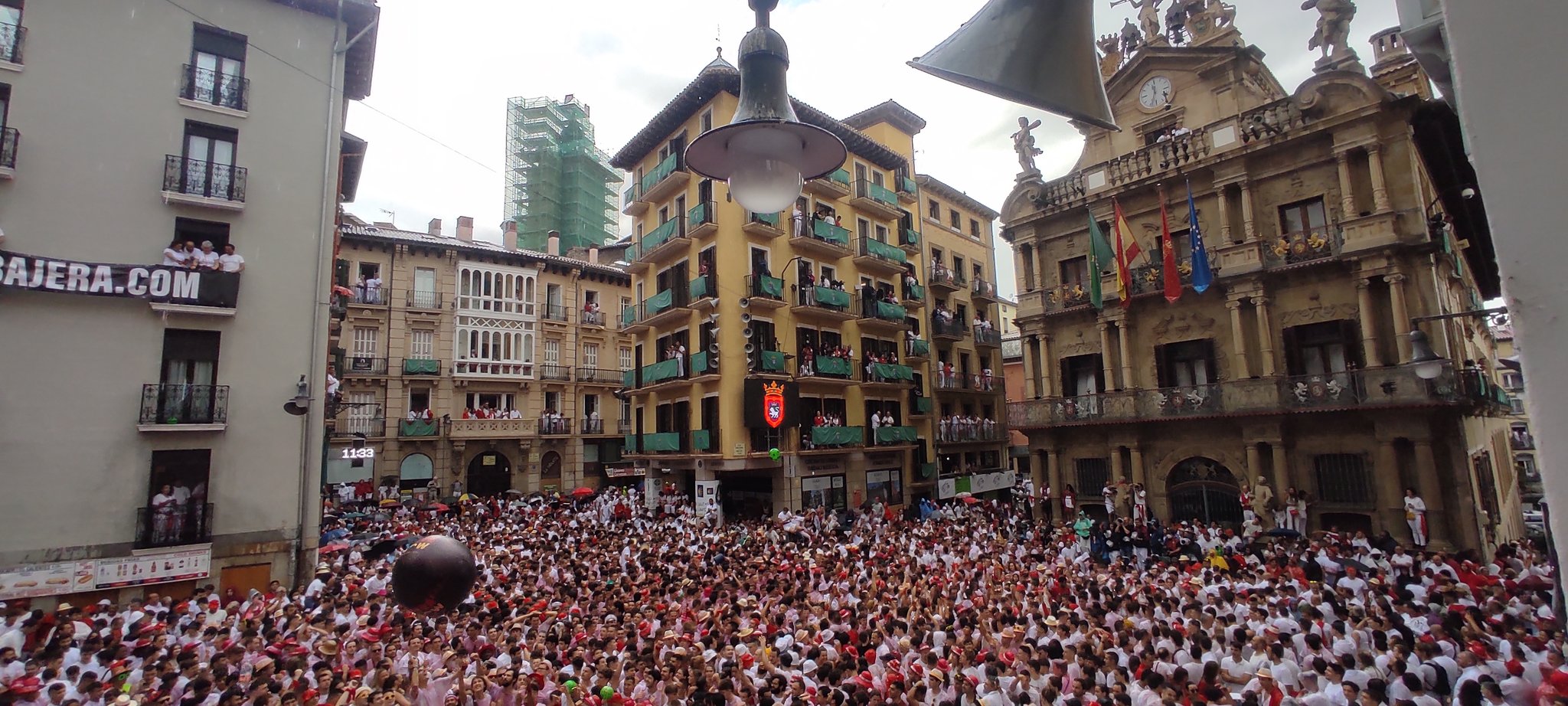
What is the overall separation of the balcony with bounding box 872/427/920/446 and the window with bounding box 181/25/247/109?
2289 centimetres

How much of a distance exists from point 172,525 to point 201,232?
6727 mm

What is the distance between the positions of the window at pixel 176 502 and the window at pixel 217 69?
27.5 feet

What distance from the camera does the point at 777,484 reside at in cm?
2784

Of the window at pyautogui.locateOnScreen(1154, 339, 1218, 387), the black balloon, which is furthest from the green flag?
the black balloon

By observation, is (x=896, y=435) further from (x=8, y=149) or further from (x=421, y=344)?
(x=8, y=149)

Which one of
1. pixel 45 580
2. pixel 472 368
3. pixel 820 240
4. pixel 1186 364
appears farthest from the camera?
pixel 472 368

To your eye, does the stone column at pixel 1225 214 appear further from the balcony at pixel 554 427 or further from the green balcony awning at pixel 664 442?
the balcony at pixel 554 427

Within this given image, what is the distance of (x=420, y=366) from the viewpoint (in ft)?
112

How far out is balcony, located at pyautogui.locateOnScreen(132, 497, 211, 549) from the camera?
15.7 m

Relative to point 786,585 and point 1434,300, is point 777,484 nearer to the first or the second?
point 786,585

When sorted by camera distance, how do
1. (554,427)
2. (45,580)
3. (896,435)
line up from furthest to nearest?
1. (554,427)
2. (896,435)
3. (45,580)

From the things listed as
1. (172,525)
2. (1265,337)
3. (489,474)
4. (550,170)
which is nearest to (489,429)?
(489,474)

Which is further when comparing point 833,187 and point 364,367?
point 364,367

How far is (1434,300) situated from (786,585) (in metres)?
19.5
